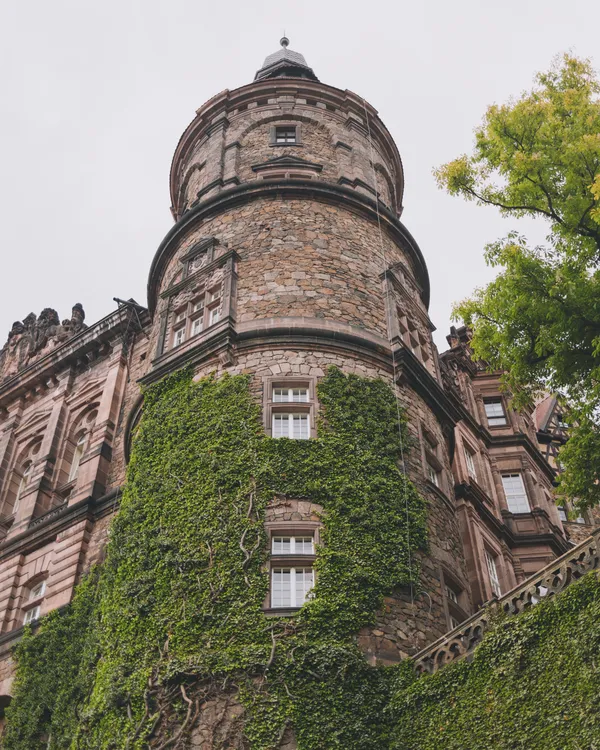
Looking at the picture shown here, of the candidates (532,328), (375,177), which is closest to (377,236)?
(375,177)

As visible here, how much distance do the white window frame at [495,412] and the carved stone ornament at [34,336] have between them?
14.6 meters

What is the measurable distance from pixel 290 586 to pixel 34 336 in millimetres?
21760

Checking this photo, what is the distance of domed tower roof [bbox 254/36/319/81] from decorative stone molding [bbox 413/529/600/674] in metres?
25.7

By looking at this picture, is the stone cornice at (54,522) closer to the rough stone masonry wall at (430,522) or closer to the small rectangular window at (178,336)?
the small rectangular window at (178,336)

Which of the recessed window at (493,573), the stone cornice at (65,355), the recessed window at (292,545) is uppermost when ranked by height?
the stone cornice at (65,355)

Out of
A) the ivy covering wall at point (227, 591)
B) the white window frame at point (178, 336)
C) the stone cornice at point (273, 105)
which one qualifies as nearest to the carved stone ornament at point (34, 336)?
the stone cornice at point (273, 105)

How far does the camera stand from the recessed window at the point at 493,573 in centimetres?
2447

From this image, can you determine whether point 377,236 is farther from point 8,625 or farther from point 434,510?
point 8,625

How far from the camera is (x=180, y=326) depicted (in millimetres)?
22344

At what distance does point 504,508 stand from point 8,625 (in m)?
14.8

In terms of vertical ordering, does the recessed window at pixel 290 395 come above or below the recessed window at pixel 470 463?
below

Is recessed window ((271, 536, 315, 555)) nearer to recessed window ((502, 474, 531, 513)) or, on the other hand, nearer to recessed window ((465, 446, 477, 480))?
recessed window ((465, 446, 477, 480))

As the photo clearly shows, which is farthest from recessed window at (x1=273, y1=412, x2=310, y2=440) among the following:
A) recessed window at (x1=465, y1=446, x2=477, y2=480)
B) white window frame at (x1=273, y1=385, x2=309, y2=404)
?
recessed window at (x1=465, y1=446, x2=477, y2=480)

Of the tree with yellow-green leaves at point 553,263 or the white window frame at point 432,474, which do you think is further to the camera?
the white window frame at point 432,474
